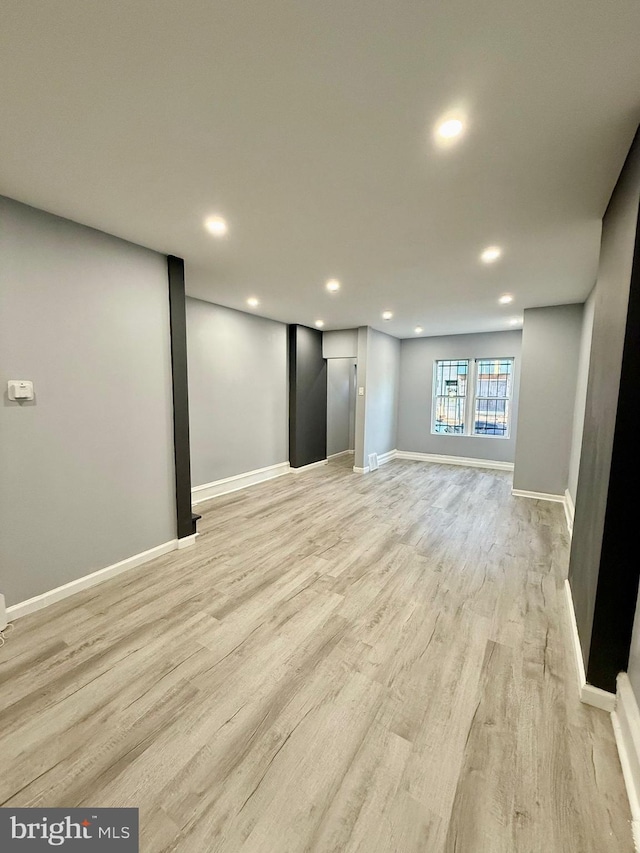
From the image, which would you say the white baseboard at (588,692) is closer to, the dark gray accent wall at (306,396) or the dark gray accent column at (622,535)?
the dark gray accent column at (622,535)

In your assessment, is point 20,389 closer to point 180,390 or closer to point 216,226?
point 180,390

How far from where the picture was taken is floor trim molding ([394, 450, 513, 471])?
6516mm

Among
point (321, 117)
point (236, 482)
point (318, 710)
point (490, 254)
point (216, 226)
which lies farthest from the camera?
point (236, 482)

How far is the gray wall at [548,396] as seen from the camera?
173 inches

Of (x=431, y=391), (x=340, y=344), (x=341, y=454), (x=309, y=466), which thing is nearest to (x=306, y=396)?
(x=340, y=344)

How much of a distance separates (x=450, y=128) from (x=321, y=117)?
0.58 m

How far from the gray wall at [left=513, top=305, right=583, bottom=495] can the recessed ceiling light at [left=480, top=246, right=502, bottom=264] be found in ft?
6.86

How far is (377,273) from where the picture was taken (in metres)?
3.38

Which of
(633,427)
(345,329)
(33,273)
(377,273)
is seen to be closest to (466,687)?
(633,427)

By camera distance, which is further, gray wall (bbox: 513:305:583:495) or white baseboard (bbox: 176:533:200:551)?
gray wall (bbox: 513:305:583:495)

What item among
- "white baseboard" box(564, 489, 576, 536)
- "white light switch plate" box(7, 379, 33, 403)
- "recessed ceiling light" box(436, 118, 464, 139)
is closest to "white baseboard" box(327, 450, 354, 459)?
A: "white baseboard" box(564, 489, 576, 536)

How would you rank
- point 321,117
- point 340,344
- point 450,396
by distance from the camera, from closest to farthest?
point 321,117 → point 340,344 → point 450,396

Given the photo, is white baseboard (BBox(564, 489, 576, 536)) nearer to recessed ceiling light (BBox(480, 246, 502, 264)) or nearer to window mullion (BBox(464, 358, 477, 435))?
window mullion (BBox(464, 358, 477, 435))

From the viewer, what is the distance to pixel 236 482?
5.15 meters
